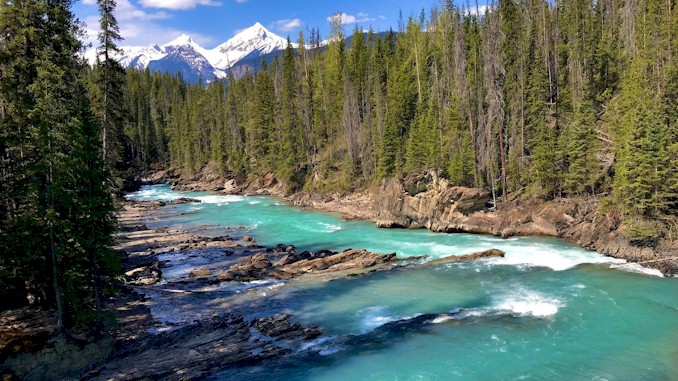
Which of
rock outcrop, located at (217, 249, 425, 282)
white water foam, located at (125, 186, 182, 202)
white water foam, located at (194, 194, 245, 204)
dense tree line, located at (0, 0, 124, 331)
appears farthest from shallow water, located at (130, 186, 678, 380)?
white water foam, located at (125, 186, 182, 202)

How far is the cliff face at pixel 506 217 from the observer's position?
29641 mm

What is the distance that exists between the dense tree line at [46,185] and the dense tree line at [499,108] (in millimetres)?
32492

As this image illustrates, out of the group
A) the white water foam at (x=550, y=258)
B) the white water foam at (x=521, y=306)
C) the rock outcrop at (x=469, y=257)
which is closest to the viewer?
the white water foam at (x=521, y=306)

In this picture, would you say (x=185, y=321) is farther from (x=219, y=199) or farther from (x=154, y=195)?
(x=154, y=195)

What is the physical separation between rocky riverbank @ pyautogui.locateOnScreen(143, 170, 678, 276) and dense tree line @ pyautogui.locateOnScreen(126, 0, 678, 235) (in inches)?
56.7

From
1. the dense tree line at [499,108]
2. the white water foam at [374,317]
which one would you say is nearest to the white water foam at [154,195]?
the dense tree line at [499,108]

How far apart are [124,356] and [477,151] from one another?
39.8 meters

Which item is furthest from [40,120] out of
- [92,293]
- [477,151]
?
[477,151]

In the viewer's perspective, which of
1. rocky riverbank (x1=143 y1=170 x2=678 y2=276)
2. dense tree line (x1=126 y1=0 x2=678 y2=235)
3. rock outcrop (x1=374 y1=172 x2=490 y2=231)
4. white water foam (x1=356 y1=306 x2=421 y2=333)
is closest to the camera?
white water foam (x1=356 y1=306 x2=421 y2=333)

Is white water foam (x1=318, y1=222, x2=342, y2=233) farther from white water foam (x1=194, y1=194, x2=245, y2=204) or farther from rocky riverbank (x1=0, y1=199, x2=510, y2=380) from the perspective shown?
white water foam (x1=194, y1=194, x2=245, y2=204)

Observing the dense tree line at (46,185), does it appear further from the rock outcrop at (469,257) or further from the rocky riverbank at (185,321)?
the rock outcrop at (469,257)

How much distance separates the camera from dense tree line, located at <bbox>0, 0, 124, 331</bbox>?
54.5 ft

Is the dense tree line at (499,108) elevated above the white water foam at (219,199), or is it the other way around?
the dense tree line at (499,108)

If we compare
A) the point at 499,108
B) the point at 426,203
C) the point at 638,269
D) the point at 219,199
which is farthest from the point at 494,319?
the point at 219,199
